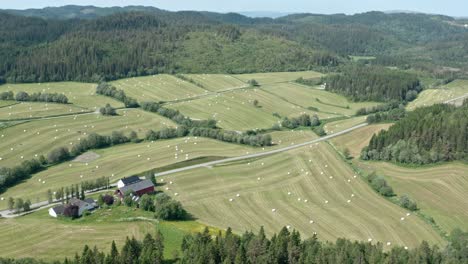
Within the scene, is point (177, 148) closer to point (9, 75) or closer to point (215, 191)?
point (215, 191)

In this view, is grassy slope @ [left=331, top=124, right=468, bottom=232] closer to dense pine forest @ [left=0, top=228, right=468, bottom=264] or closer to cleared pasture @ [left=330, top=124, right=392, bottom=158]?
cleared pasture @ [left=330, top=124, right=392, bottom=158]

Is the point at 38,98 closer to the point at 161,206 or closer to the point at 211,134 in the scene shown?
the point at 211,134

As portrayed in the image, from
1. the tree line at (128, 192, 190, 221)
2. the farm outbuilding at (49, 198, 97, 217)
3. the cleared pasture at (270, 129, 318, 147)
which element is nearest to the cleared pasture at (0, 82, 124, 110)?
the cleared pasture at (270, 129, 318, 147)

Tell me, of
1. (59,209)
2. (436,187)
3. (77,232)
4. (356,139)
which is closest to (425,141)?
(436,187)

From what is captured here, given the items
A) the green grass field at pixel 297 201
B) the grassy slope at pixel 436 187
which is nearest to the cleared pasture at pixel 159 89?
the green grass field at pixel 297 201

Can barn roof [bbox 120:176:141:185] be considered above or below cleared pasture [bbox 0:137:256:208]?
above

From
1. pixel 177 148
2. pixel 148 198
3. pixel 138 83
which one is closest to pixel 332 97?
pixel 138 83
